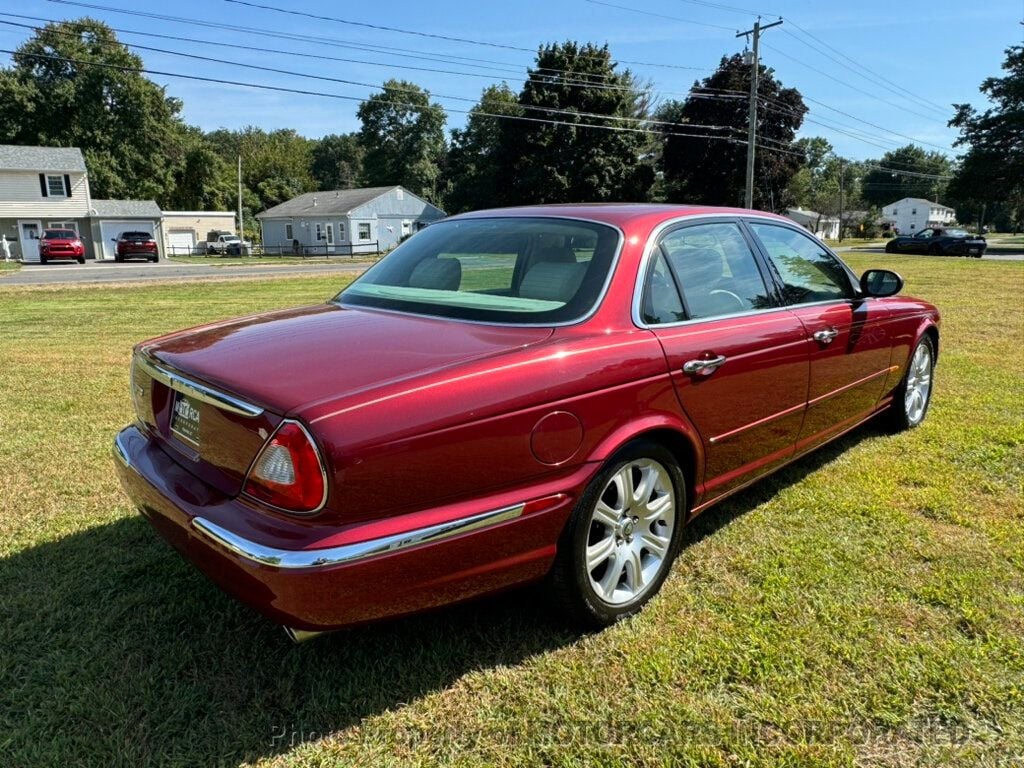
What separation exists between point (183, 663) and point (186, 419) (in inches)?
33.7

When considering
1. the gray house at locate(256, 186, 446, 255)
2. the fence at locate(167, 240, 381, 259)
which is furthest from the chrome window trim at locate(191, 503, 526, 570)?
the gray house at locate(256, 186, 446, 255)

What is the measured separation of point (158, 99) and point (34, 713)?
62692 mm

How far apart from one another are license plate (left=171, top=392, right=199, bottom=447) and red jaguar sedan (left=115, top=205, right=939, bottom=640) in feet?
0.04

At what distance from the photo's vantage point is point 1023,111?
44312 mm

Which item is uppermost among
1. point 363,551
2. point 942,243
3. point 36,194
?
point 36,194

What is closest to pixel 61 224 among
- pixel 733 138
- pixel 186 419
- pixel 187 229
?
pixel 187 229

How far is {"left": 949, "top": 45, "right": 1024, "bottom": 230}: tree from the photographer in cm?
4516

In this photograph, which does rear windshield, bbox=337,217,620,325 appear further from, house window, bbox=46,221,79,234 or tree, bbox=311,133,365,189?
tree, bbox=311,133,365,189

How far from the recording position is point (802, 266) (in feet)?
12.6

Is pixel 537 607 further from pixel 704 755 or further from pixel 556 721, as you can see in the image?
pixel 704 755

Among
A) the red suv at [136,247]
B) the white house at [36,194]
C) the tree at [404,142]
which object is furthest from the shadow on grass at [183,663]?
the tree at [404,142]

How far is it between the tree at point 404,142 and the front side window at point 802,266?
66.3m

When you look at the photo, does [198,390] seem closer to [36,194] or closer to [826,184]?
[36,194]

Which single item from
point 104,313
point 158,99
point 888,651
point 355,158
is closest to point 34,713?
point 888,651
